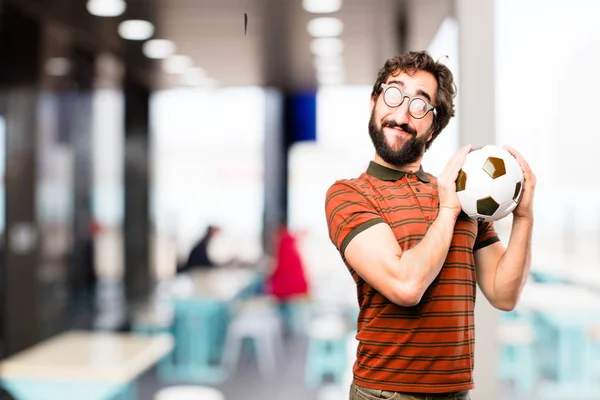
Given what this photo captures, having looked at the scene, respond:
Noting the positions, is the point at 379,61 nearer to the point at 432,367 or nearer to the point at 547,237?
the point at 547,237

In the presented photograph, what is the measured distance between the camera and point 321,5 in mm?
2508

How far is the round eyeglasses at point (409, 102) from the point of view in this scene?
4.56 feet

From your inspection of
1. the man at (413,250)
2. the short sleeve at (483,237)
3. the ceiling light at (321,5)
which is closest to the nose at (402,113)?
the man at (413,250)

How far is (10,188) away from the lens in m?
3.65

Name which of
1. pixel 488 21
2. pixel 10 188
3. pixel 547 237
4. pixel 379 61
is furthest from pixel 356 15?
pixel 10 188

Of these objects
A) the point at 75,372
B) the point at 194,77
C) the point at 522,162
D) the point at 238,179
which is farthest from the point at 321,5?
the point at 75,372

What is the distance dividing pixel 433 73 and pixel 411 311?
579mm

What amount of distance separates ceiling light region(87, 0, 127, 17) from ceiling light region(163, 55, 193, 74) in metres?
0.39

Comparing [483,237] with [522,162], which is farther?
[483,237]

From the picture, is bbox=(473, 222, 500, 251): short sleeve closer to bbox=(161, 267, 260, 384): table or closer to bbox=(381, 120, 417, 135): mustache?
bbox=(381, 120, 417, 135): mustache

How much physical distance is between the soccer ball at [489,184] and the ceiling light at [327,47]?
169 centimetres

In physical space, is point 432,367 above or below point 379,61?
below

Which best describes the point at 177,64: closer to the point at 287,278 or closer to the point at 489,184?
the point at 287,278

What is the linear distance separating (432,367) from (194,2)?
5.87ft
